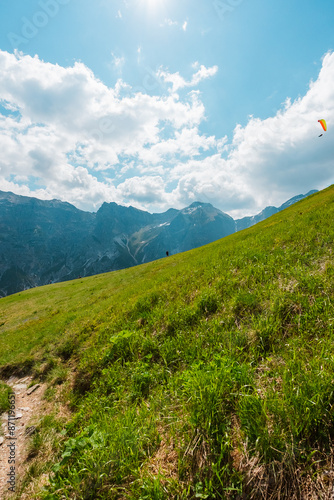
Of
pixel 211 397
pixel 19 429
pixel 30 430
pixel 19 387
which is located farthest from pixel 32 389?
pixel 211 397

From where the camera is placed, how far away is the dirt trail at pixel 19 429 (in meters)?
5.19

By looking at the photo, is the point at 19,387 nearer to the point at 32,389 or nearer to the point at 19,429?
the point at 32,389

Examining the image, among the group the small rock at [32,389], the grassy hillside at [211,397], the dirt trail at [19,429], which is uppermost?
the grassy hillside at [211,397]

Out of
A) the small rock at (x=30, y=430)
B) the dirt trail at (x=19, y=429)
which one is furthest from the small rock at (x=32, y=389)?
the small rock at (x=30, y=430)

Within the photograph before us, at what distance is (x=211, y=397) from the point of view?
403cm

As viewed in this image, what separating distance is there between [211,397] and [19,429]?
684cm

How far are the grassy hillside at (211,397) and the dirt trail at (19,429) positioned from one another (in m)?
0.42

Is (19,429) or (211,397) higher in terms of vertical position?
(211,397)

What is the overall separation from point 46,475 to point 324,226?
1527 cm

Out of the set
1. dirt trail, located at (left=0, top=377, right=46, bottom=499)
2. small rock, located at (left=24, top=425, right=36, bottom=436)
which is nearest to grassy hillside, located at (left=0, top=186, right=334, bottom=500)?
small rock, located at (left=24, top=425, right=36, bottom=436)

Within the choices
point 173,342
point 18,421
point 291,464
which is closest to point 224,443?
point 291,464

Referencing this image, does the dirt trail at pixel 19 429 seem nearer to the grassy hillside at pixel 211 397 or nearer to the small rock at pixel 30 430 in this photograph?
the small rock at pixel 30 430

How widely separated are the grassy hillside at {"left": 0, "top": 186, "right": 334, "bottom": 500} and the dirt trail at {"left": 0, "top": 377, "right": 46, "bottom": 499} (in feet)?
1.37

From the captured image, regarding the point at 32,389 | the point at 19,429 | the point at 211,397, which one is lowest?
the point at 19,429
